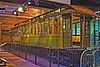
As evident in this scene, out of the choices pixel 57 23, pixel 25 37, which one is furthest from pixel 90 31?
pixel 25 37

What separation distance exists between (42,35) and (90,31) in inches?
140

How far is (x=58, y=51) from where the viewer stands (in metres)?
6.47

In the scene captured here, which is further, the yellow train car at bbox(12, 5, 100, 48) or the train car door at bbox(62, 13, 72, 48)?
the yellow train car at bbox(12, 5, 100, 48)

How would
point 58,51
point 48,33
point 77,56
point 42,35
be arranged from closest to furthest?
point 58,51 < point 77,56 < point 48,33 < point 42,35

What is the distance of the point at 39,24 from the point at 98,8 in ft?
22.4

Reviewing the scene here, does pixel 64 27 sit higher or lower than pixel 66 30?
higher

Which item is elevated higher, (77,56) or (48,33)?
(48,33)

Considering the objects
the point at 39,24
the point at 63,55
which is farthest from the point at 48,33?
the point at 63,55

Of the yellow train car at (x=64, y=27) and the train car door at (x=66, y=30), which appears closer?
the train car door at (x=66, y=30)

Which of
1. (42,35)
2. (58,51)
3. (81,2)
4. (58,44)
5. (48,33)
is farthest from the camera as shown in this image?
(81,2)

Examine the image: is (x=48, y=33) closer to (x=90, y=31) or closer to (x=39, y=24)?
(x=39, y=24)

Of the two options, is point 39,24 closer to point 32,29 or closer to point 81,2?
point 32,29

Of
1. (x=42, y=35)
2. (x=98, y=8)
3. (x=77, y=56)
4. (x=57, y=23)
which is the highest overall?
(x=98, y=8)

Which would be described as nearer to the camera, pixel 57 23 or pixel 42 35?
pixel 57 23
